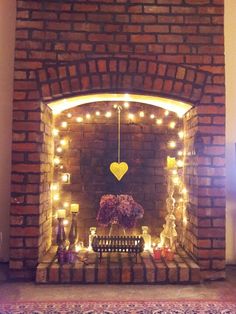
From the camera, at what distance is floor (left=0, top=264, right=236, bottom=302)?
2.26 meters

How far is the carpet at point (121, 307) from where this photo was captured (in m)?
2.06

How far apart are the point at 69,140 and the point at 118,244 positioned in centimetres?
109

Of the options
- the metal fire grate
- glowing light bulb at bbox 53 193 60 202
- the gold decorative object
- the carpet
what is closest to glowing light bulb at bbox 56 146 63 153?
glowing light bulb at bbox 53 193 60 202

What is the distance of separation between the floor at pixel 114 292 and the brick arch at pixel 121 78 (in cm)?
140

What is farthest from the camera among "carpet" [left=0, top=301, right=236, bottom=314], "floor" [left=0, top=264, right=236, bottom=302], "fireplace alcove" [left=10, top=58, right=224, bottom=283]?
"fireplace alcove" [left=10, top=58, right=224, bottom=283]

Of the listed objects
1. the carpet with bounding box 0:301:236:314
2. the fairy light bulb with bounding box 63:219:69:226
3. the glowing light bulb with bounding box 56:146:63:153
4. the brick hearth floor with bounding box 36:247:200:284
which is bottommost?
the carpet with bounding box 0:301:236:314

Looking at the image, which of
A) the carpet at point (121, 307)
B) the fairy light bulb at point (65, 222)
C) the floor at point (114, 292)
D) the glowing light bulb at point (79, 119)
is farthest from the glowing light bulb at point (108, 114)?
the carpet at point (121, 307)

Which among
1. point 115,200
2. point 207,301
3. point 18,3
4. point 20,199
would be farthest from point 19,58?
point 207,301

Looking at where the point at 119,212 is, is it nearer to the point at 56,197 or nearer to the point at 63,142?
the point at 56,197

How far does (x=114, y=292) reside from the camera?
7.72 ft

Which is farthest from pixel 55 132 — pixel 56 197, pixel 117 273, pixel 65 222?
pixel 117 273

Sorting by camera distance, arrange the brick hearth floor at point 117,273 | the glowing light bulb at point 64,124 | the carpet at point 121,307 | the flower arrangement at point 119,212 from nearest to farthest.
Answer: the carpet at point 121,307 → the brick hearth floor at point 117,273 → the flower arrangement at point 119,212 → the glowing light bulb at point 64,124

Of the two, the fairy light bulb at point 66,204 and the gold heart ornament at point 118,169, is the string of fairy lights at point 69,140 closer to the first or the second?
the fairy light bulb at point 66,204

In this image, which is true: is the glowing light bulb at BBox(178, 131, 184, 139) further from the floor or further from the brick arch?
the floor
